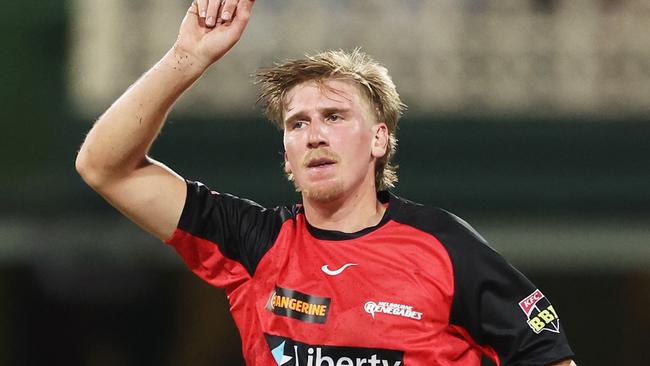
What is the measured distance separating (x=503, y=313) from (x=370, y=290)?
438 millimetres

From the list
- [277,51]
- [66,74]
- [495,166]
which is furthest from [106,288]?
[495,166]

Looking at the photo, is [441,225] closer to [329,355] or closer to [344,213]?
[344,213]

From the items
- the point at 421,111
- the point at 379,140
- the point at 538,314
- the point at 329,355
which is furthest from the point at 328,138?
the point at 421,111

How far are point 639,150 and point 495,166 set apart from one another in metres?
1.13

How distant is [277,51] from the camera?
950 centimetres

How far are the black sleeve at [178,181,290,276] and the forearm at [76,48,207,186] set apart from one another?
11.8 inches

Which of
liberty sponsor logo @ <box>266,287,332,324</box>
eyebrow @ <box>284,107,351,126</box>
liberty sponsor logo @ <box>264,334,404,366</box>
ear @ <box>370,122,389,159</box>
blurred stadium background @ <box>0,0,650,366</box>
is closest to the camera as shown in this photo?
liberty sponsor logo @ <box>264,334,404,366</box>

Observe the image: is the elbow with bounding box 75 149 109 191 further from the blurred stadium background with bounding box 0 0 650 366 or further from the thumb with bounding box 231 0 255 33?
the blurred stadium background with bounding box 0 0 650 366

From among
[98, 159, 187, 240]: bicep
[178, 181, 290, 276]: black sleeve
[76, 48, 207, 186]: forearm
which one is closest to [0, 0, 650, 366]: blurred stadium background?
[178, 181, 290, 276]: black sleeve

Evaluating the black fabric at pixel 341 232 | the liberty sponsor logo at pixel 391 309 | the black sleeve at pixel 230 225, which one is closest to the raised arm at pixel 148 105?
the black sleeve at pixel 230 225

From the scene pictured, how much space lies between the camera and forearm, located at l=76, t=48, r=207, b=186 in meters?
3.95

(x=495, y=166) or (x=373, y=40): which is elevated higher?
(x=373, y=40)

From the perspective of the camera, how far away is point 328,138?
4.11 meters

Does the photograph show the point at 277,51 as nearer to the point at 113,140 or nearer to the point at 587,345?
→ the point at 587,345
